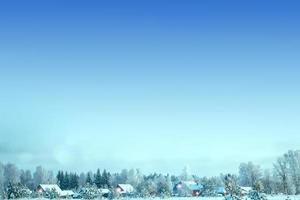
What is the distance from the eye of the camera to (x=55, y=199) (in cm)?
8744

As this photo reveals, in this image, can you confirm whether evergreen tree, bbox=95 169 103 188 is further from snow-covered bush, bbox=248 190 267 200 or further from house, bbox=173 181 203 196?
snow-covered bush, bbox=248 190 267 200

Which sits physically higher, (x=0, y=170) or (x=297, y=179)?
(x=0, y=170)

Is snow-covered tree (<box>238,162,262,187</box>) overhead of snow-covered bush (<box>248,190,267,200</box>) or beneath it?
overhead

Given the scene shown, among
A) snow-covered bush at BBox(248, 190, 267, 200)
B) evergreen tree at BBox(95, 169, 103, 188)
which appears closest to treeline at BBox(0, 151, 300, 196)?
evergreen tree at BBox(95, 169, 103, 188)

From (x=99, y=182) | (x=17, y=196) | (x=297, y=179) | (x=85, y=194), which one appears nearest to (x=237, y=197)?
(x=85, y=194)

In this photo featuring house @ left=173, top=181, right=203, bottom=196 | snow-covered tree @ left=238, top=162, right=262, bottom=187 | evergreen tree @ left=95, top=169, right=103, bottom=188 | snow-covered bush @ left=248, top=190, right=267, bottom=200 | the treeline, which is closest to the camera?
snow-covered bush @ left=248, top=190, right=267, bottom=200

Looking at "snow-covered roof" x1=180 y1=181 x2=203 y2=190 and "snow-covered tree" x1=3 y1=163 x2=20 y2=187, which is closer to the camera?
"snow-covered roof" x1=180 y1=181 x2=203 y2=190

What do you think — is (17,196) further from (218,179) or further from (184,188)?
(218,179)

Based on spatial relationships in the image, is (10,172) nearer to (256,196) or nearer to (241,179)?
(241,179)

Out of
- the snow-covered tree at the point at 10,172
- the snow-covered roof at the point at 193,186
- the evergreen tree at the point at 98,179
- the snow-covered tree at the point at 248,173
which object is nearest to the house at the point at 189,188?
the snow-covered roof at the point at 193,186

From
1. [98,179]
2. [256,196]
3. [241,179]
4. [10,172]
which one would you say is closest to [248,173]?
[241,179]

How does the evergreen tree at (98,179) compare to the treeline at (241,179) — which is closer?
the treeline at (241,179)

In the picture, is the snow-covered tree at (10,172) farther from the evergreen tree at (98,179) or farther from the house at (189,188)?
the house at (189,188)

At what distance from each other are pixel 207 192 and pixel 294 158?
97.4 feet
